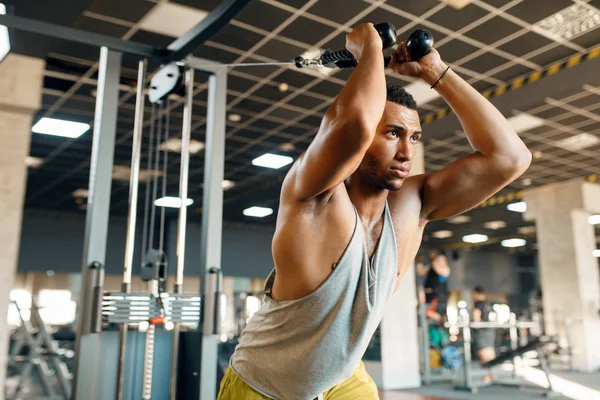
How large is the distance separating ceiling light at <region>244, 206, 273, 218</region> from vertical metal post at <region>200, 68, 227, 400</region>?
8737 mm

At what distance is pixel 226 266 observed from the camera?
519 inches

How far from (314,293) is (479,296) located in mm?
7728

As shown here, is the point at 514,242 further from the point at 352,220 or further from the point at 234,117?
the point at 352,220

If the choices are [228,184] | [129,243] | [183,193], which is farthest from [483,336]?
[129,243]

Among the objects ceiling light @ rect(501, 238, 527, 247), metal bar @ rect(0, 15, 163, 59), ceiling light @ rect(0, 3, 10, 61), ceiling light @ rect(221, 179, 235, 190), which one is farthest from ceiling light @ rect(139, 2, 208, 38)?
ceiling light @ rect(501, 238, 527, 247)

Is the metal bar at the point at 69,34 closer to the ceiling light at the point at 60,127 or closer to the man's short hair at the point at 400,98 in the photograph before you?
the man's short hair at the point at 400,98

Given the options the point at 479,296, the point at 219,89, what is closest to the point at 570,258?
the point at 479,296

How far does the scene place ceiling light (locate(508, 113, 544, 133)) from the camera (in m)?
Result: 6.75

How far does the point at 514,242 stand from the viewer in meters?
17.6

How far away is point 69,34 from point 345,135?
90.2 inches

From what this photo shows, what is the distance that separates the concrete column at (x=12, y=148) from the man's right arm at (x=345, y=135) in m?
4.33

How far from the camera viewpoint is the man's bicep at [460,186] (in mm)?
1272

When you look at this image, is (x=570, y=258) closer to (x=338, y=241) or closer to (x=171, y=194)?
(x=171, y=194)

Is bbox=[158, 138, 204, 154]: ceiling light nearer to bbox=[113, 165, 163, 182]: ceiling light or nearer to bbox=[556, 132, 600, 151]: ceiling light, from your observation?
bbox=[113, 165, 163, 182]: ceiling light
